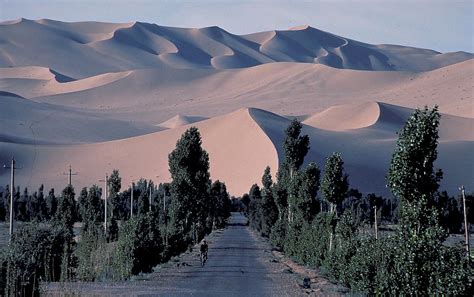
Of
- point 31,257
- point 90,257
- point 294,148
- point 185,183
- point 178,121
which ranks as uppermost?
point 178,121

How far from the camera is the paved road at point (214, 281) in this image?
76.3 feet

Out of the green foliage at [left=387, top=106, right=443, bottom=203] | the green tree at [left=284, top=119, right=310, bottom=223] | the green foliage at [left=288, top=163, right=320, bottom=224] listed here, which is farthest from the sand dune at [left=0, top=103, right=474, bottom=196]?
the green foliage at [left=387, top=106, right=443, bottom=203]

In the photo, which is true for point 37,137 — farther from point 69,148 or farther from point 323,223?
point 323,223

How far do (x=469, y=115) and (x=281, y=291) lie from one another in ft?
489

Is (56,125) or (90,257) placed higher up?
(56,125)

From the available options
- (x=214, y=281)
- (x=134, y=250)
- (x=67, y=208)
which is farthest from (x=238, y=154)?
(x=214, y=281)

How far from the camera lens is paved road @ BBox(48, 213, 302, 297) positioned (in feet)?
76.3

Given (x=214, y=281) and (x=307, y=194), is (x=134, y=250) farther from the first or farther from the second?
(x=307, y=194)

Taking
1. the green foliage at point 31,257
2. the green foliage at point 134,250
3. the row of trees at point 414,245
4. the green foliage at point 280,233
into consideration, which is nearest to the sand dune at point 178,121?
the green foliage at point 280,233

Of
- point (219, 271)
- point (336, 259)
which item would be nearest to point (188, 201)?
point (219, 271)

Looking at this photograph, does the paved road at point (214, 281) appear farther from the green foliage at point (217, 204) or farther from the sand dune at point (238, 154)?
the sand dune at point (238, 154)

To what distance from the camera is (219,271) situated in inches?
1309

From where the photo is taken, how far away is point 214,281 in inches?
1109

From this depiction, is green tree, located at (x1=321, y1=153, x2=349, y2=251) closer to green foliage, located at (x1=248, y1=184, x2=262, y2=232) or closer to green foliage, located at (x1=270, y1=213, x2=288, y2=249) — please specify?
green foliage, located at (x1=270, y1=213, x2=288, y2=249)
